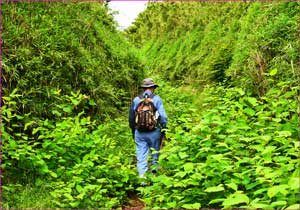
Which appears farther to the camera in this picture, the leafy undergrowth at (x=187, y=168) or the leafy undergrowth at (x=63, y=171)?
the leafy undergrowth at (x=63, y=171)

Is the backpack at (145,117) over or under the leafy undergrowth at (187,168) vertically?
over

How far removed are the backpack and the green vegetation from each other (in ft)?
1.55

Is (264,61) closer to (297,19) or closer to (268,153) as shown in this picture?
(297,19)

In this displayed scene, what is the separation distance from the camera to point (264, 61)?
23.0 ft

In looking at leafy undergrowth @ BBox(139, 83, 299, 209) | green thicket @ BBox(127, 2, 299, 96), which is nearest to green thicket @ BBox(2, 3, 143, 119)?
leafy undergrowth @ BBox(139, 83, 299, 209)

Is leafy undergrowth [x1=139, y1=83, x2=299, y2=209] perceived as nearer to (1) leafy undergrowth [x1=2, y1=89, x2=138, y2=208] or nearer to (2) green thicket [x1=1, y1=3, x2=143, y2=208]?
(1) leafy undergrowth [x1=2, y1=89, x2=138, y2=208]

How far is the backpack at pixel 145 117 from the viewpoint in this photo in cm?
592

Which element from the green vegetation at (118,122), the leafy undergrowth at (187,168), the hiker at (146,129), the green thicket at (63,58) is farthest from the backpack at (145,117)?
the green thicket at (63,58)

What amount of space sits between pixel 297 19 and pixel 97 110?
13.6 feet

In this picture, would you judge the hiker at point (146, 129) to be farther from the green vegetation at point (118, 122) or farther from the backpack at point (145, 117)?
the green vegetation at point (118, 122)

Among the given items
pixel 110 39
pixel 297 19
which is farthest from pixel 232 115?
pixel 110 39

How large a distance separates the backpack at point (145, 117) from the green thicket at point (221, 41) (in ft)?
7.02

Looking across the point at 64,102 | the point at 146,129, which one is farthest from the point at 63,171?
the point at 64,102

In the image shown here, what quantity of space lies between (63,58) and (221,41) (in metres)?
7.98
